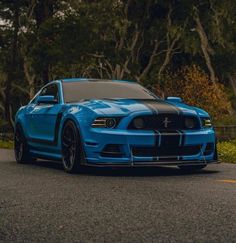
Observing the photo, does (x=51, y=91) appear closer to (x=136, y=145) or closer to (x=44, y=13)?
(x=136, y=145)

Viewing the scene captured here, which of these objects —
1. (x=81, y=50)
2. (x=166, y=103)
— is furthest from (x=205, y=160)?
(x=81, y=50)

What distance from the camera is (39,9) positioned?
40.7 metres

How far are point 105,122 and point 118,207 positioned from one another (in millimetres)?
3094

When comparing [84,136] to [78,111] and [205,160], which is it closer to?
[78,111]

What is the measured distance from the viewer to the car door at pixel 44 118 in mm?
10836

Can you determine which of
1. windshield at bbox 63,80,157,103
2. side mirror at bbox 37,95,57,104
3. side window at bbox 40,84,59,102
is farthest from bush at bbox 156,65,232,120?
side mirror at bbox 37,95,57,104

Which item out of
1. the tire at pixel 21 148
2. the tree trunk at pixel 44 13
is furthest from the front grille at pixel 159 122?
the tree trunk at pixel 44 13

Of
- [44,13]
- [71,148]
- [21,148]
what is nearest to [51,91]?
[21,148]

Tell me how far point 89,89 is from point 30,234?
607cm

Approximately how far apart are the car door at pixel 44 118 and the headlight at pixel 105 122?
1.24 m

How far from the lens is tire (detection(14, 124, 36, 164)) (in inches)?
488

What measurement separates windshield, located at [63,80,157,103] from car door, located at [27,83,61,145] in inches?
8.6

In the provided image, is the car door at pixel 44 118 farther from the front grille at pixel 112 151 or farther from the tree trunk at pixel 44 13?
the tree trunk at pixel 44 13

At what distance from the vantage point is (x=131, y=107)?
9656 millimetres
